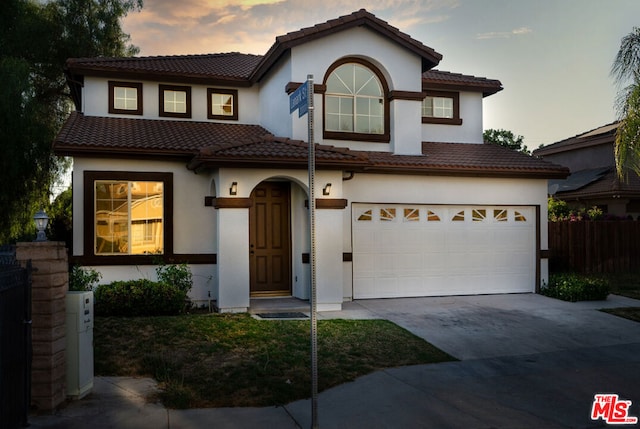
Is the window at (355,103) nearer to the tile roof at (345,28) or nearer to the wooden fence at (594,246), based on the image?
the tile roof at (345,28)

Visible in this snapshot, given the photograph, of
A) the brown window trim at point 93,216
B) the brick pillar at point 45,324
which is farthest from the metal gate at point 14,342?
the brown window trim at point 93,216

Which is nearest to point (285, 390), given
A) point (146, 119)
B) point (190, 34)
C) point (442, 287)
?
point (442, 287)

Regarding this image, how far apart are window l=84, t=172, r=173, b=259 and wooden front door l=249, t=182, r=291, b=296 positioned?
6.41 feet

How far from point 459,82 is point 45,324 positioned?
13571mm

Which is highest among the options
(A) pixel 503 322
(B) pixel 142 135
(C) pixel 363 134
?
(C) pixel 363 134

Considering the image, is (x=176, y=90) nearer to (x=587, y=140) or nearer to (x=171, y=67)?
(x=171, y=67)

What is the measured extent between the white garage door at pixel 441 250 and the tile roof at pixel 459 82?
3841 mm

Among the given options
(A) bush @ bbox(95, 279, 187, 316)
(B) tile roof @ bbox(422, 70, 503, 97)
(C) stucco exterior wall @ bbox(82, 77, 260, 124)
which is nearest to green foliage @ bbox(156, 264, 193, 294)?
(A) bush @ bbox(95, 279, 187, 316)

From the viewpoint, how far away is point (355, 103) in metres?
14.8

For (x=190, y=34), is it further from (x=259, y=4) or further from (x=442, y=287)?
(x=442, y=287)

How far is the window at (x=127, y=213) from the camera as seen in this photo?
500 inches

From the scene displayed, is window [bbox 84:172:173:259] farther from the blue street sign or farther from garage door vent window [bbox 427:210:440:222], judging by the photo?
the blue street sign

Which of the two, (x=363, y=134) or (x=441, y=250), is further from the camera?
(x=363, y=134)

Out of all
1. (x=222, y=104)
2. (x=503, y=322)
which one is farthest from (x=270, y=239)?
(x=503, y=322)
